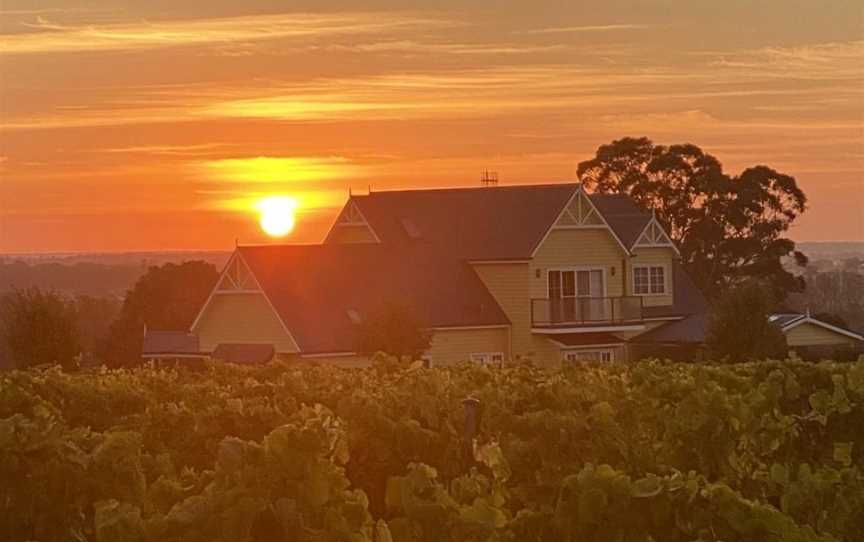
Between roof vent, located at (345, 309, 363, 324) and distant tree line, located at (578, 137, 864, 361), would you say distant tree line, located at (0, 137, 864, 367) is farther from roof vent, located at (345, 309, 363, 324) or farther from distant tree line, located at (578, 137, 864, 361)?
roof vent, located at (345, 309, 363, 324)

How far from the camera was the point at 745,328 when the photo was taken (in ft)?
154

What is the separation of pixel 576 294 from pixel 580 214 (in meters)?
2.32

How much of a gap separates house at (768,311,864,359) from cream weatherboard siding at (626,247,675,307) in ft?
11.9

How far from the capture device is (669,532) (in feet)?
31.0

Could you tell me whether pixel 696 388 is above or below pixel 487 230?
below

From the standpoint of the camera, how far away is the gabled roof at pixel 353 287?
47.4 m

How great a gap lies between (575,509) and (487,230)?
147 feet

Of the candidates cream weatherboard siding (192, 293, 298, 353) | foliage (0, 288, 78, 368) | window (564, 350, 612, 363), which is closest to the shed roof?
window (564, 350, 612, 363)

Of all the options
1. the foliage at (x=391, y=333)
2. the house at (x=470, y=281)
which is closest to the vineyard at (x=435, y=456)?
the foliage at (x=391, y=333)

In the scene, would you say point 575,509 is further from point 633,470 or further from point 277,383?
point 277,383

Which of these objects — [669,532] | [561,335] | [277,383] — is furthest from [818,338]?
[669,532]

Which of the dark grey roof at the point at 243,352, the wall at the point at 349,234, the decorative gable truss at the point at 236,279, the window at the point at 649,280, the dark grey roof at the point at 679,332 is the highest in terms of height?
the wall at the point at 349,234

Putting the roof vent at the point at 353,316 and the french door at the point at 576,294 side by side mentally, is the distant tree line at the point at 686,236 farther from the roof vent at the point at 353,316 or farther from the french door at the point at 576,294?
the roof vent at the point at 353,316

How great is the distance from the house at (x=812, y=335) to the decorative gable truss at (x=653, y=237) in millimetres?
4204
